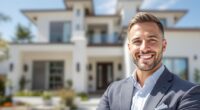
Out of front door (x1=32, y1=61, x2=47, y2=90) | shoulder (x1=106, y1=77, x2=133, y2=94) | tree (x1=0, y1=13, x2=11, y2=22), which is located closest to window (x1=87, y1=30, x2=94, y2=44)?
front door (x1=32, y1=61, x2=47, y2=90)

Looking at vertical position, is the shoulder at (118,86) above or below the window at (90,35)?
below

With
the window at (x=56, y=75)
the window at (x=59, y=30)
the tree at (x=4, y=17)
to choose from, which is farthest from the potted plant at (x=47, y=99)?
the window at (x=59, y=30)

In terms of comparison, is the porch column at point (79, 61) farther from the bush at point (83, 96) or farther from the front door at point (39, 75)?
the front door at point (39, 75)

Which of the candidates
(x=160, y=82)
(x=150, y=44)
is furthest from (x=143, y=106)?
(x=150, y=44)

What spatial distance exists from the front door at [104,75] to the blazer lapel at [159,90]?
69.6 ft

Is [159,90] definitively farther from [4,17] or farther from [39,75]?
[39,75]

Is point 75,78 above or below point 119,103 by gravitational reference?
below

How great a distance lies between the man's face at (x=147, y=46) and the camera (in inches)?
83.9

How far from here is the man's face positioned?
2.13 m

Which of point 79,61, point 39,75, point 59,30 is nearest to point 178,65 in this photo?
point 79,61

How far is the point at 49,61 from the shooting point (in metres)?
22.5

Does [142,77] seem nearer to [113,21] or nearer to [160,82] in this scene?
[160,82]

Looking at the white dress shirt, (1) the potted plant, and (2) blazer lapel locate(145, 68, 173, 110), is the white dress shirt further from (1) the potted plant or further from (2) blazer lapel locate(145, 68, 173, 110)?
(1) the potted plant

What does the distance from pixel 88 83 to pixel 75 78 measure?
2505mm
